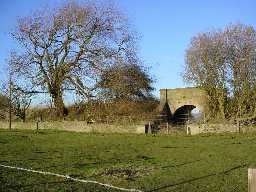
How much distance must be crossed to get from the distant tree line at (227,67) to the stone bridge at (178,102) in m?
4.63

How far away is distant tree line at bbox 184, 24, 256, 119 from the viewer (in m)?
36.7

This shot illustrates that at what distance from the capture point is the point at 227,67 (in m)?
37.5

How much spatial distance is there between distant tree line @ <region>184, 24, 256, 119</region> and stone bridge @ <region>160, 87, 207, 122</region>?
15.2 feet

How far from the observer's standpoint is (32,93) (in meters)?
40.5

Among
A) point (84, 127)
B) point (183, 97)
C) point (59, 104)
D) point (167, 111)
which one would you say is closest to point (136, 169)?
point (84, 127)

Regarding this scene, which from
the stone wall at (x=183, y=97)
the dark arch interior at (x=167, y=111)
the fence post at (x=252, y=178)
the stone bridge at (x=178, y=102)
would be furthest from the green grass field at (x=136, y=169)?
the dark arch interior at (x=167, y=111)

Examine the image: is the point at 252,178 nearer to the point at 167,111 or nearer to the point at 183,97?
the point at 183,97

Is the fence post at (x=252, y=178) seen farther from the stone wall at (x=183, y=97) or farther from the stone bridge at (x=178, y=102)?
the stone bridge at (x=178, y=102)

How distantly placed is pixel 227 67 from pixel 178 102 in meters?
9.64

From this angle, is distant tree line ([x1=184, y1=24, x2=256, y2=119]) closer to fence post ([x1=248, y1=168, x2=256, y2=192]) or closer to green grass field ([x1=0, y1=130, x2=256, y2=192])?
green grass field ([x1=0, y1=130, x2=256, y2=192])

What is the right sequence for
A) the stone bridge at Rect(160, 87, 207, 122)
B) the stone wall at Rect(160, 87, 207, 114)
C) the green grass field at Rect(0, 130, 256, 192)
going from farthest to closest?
the stone bridge at Rect(160, 87, 207, 122) < the stone wall at Rect(160, 87, 207, 114) < the green grass field at Rect(0, 130, 256, 192)

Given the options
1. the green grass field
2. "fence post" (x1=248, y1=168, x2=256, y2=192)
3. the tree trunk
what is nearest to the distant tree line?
the tree trunk

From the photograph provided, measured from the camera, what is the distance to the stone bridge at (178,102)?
43906mm

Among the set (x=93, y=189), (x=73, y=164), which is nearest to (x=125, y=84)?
(x=73, y=164)
